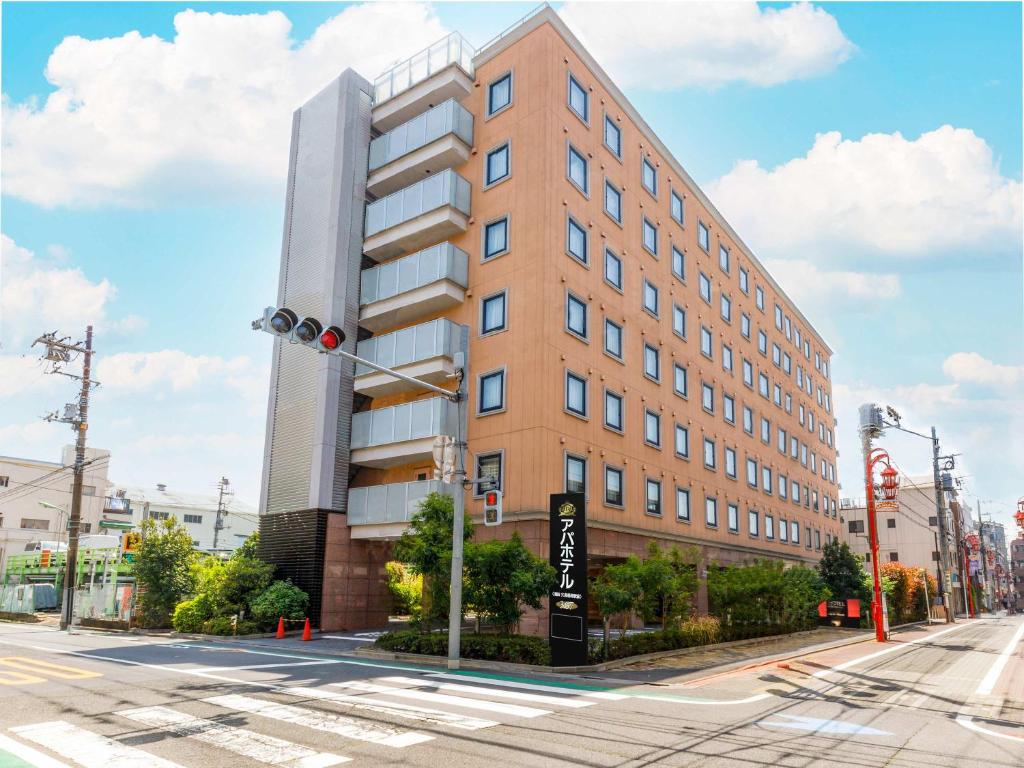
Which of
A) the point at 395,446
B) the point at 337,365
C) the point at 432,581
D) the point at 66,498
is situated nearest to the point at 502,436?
the point at 395,446

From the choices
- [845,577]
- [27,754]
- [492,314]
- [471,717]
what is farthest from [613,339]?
[27,754]

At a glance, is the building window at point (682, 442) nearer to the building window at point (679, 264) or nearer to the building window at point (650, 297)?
the building window at point (650, 297)

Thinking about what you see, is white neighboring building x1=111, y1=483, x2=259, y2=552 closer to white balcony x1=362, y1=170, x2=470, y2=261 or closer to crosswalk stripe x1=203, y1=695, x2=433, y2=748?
white balcony x1=362, y1=170, x2=470, y2=261

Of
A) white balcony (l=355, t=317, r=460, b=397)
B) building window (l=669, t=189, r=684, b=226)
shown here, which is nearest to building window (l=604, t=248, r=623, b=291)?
white balcony (l=355, t=317, r=460, b=397)

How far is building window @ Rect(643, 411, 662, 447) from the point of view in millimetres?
32625

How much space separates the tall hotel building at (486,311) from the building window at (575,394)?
17 centimetres

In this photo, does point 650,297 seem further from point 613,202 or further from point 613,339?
point 613,339

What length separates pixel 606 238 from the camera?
103 feet

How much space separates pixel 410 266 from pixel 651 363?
39.6ft

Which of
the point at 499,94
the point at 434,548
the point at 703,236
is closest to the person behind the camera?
the point at 434,548

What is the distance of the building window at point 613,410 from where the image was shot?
96.9ft

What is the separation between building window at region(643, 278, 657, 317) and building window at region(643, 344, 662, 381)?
183 cm

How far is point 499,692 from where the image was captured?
13.8 meters

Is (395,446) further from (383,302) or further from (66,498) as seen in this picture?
(66,498)
